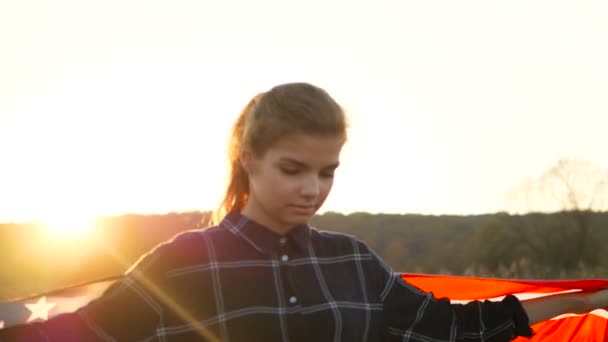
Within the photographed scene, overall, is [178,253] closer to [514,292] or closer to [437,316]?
[437,316]

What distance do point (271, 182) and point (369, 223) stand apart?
4286 cm

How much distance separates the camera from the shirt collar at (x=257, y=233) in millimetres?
4102

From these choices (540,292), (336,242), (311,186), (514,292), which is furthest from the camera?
(514,292)

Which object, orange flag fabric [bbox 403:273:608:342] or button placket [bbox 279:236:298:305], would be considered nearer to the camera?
button placket [bbox 279:236:298:305]

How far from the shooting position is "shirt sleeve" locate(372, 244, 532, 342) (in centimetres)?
439

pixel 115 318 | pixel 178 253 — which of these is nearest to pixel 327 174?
pixel 178 253

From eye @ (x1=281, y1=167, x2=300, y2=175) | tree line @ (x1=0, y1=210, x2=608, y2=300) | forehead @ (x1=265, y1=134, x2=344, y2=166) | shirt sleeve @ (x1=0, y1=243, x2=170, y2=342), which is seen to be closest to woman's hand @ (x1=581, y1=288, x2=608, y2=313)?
forehead @ (x1=265, y1=134, x2=344, y2=166)

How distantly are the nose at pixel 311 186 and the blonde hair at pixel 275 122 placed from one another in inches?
6.0

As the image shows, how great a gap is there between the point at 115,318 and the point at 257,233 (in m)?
0.55

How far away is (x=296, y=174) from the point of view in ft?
12.8

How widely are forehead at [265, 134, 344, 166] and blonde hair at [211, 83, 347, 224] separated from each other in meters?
0.02

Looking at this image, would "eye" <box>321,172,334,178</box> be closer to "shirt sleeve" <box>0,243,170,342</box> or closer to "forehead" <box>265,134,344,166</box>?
"forehead" <box>265,134,344,166</box>

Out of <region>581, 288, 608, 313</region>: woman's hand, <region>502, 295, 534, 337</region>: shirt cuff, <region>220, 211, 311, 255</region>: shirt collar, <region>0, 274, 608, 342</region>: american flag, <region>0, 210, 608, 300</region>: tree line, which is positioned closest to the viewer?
<region>220, 211, 311, 255</region>: shirt collar

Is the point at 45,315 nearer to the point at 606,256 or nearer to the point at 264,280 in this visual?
the point at 264,280
